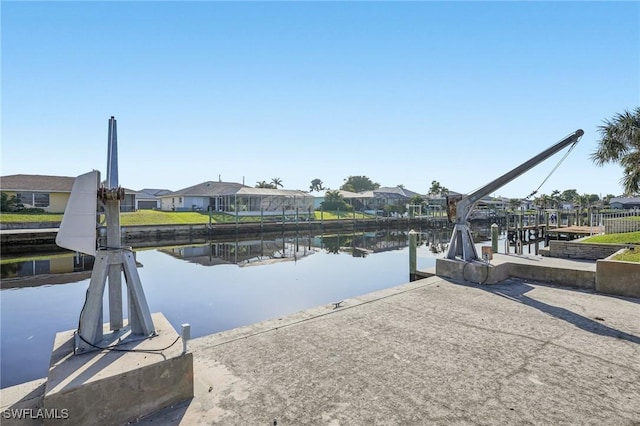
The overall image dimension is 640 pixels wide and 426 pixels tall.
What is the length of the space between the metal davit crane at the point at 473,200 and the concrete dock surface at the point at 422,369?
2.49 metres

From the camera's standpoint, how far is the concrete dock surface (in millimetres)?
2885

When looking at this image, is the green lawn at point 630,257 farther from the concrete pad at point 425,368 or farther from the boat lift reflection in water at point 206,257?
the boat lift reflection in water at point 206,257

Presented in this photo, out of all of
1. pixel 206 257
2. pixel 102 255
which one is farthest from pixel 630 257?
pixel 206 257

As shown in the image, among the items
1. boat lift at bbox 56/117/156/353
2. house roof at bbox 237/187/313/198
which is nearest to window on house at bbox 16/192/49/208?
house roof at bbox 237/187/313/198

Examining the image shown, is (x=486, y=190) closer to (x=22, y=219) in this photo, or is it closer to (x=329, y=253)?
(x=329, y=253)

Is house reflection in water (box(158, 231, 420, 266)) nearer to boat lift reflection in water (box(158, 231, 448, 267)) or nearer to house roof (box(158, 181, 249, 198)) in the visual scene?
boat lift reflection in water (box(158, 231, 448, 267))

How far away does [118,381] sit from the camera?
8.63ft

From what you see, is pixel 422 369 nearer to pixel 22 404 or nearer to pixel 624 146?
pixel 22 404

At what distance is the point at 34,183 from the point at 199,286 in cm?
2876

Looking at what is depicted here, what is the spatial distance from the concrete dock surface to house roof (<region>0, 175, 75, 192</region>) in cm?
3317

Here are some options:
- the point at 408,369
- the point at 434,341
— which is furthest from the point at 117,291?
the point at 434,341

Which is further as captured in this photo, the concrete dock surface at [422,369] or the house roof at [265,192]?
the house roof at [265,192]

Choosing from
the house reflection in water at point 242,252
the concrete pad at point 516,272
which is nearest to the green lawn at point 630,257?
the concrete pad at point 516,272

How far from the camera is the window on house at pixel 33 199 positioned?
29.1 meters
